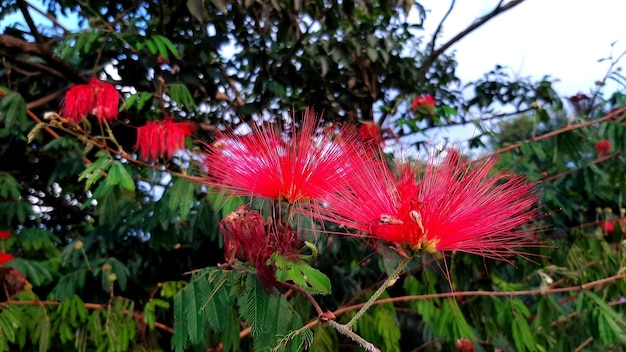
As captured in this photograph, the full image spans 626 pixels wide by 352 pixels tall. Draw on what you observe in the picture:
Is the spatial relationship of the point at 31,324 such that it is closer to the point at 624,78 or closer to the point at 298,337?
the point at 298,337

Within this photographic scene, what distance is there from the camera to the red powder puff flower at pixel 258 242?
988 mm

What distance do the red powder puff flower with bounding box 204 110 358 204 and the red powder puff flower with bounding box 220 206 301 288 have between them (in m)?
0.08

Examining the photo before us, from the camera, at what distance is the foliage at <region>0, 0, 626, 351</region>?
1.86 metres

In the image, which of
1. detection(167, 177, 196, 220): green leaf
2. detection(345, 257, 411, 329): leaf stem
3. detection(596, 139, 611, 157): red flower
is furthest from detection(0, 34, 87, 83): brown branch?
detection(596, 139, 611, 157): red flower

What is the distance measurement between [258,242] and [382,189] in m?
0.27

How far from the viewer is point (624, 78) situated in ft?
7.84

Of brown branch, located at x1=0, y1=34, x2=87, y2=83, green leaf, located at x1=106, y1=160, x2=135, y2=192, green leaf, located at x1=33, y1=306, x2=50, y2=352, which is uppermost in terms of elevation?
brown branch, located at x1=0, y1=34, x2=87, y2=83

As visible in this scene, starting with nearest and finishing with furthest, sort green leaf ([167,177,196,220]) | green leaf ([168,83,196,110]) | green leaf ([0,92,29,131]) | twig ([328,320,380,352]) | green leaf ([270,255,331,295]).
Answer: twig ([328,320,380,352]), green leaf ([270,255,331,295]), green leaf ([167,177,196,220]), green leaf ([0,92,29,131]), green leaf ([168,83,196,110])

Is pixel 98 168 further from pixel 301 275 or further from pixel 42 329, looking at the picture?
pixel 301 275

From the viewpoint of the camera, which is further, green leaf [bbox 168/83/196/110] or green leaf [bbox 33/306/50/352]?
green leaf [bbox 168/83/196/110]

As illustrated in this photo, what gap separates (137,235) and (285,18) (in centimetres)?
140

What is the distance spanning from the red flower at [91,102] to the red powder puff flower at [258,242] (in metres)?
1.09

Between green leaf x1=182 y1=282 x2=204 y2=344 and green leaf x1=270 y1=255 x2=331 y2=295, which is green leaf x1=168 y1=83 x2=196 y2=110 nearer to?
green leaf x1=182 y1=282 x2=204 y2=344

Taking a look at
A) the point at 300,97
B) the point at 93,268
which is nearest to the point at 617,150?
the point at 300,97
